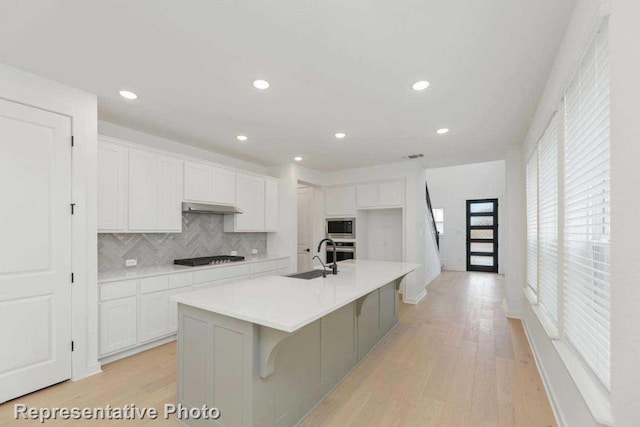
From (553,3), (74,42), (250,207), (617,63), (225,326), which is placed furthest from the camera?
(250,207)

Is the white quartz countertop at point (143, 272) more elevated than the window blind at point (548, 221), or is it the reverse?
the window blind at point (548, 221)

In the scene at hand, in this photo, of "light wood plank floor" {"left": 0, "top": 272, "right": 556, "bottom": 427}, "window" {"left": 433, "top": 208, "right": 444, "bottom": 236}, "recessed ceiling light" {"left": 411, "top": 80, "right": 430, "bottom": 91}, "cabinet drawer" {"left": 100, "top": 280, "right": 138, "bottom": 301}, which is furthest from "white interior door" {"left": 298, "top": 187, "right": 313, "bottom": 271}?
"window" {"left": 433, "top": 208, "right": 444, "bottom": 236}

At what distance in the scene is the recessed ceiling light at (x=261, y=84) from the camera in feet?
7.64

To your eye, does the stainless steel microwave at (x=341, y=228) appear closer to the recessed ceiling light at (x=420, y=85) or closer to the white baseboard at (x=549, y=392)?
the white baseboard at (x=549, y=392)

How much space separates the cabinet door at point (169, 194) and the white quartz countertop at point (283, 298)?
171 centimetres

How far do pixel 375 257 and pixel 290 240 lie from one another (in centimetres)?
212

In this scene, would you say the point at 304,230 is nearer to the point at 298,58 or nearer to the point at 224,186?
the point at 224,186

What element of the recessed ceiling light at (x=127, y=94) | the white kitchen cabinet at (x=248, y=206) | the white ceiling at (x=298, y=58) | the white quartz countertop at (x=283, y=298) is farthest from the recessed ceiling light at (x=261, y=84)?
the white kitchen cabinet at (x=248, y=206)

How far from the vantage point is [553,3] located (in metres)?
1.51

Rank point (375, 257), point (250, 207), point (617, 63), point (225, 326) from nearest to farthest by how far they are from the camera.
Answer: point (617, 63) → point (225, 326) → point (250, 207) → point (375, 257)

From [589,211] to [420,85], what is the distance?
59.1 inches

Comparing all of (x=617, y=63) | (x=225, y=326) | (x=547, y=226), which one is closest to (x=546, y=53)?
(x=617, y=63)

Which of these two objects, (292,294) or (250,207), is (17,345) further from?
(250,207)

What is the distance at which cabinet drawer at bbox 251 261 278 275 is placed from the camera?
4.43m
